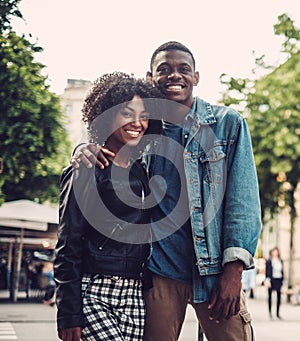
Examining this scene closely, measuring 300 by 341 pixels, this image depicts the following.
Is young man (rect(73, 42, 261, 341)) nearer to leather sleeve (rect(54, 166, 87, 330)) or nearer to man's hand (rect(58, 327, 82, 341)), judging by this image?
leather sleeve (rect(54, 166, 87, 330))

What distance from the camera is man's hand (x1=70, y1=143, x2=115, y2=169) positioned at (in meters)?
3.59

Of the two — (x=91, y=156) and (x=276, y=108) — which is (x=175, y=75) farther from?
(x=276, y=108)

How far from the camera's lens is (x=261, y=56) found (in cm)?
2584

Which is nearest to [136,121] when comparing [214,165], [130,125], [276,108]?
[130,125]

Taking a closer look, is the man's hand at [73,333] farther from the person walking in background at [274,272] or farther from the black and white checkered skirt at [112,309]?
the person walking in background at [274,272]

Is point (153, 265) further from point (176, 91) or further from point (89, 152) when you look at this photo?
point (176, 91)

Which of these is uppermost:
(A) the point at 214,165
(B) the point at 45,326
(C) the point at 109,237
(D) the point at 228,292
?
(A) the point at 214,165

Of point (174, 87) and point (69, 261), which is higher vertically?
point (174, 87)

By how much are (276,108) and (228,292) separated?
22004 millimetres

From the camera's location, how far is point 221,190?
12.2 feet

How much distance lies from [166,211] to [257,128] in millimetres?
22045

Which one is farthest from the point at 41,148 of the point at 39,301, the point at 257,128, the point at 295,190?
the point at 295,190

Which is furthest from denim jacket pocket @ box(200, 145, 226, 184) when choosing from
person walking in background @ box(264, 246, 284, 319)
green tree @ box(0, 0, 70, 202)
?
person walking in background @ box(264, 246, 284, 319)

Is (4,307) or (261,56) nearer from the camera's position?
(4,307)
